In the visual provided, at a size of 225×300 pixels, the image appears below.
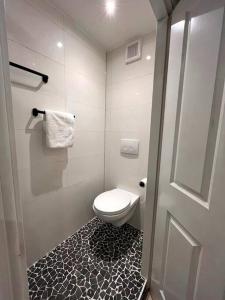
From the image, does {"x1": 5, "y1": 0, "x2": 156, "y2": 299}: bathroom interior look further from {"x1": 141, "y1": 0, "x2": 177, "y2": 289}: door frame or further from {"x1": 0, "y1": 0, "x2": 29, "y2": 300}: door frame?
{"x1": 0, "y1": 0, "x2": 29, "y2": 300}: door frame

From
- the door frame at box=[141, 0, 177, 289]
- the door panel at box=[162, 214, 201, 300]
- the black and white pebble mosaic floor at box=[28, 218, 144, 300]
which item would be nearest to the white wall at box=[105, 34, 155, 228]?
the black and white pebble mosaic floor at box=[28, 218, 144, 300]

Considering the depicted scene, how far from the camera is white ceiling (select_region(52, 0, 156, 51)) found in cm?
117

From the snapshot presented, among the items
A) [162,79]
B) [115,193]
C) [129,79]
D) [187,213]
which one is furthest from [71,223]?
[129,79]

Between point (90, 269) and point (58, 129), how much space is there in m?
1.30

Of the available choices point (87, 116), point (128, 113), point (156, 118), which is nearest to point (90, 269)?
point (156, 118)

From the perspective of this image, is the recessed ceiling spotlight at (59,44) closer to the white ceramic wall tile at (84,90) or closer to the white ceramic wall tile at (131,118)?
the white ceramic wall tile at (84,90)

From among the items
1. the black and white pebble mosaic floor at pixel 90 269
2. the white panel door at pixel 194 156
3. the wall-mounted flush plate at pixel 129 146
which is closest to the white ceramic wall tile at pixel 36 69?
the wall-mounted flush plate at pixel 129 146

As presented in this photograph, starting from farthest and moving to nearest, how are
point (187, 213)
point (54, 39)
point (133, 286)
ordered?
point (54, 39) < point (133, 286) < point (187, 213)

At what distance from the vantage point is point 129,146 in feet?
5.61

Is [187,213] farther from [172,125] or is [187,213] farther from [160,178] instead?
[172,125]

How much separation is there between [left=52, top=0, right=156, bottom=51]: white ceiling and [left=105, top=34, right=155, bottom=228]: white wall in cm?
13

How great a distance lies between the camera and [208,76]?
556 mm

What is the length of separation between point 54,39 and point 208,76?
4.38ft

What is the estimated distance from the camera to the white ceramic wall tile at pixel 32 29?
38.3 inches
